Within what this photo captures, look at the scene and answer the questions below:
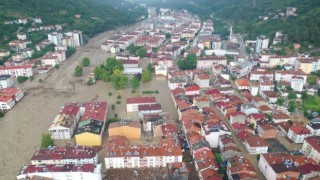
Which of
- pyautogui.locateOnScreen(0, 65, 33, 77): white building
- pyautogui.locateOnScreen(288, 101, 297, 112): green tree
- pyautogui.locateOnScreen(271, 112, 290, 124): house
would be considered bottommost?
pyautogui.locateOnScreen(271, 112, 290, 124): house

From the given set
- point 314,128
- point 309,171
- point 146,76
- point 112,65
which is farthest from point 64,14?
point 309,171

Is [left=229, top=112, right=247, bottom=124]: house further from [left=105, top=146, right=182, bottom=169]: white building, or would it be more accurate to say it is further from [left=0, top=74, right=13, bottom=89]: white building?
[left=0, top=74, right=13, bottom=89]: white building

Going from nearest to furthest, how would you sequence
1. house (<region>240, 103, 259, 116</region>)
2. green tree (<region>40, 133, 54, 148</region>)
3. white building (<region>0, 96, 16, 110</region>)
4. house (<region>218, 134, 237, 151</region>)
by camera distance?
house (<region>218, 134, 237, 151</region>) → green tree (<region>40, 133, 54, 148</region>) → house (<region>240, 103, 259, 116</region>) → white building (<region>0, 96, 16, 110</region>)

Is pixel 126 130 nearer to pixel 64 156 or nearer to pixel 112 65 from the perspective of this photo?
pixel 64 156

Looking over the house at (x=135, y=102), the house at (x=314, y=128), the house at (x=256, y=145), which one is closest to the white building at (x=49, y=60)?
the house at (x=135, y=102)

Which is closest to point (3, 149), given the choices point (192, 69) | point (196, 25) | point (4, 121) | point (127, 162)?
point (4, 121)

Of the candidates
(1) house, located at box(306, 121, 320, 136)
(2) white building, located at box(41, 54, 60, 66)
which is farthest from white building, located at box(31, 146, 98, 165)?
(2) white building, located at box(41, 54, 60, 66)
